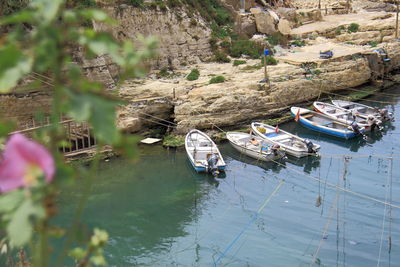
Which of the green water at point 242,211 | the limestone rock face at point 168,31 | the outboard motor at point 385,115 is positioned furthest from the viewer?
the limestone rock face at point 168,31

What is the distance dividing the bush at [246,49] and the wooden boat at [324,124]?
24.8 feet

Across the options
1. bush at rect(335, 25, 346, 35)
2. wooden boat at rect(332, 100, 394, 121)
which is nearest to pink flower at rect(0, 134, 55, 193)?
wooden boat at rect(332, 100, 394, 121)

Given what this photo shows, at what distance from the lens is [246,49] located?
3547 cm

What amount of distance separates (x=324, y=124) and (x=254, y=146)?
20.1ft

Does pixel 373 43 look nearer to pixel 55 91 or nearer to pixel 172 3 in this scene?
pixel 172 3

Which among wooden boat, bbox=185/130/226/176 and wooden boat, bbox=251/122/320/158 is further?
wooden boat, bbox=251/122/320/158

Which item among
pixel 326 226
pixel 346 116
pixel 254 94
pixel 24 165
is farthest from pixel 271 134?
pixel 24 165

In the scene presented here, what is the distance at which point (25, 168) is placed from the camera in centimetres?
153

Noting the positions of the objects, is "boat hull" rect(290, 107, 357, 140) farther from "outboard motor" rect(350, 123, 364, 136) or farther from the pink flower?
the pink flower

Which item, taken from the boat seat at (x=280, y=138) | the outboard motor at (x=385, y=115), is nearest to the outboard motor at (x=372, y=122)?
the outboard motor at (x=385, y=115)

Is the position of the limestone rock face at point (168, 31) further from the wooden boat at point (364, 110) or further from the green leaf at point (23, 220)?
the green leaf at point (23, 220)

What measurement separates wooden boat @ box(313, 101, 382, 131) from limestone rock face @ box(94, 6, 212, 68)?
30.5 ft

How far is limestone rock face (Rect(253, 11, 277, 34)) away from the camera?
41188 mm

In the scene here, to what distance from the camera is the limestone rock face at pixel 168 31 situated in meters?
31.1
